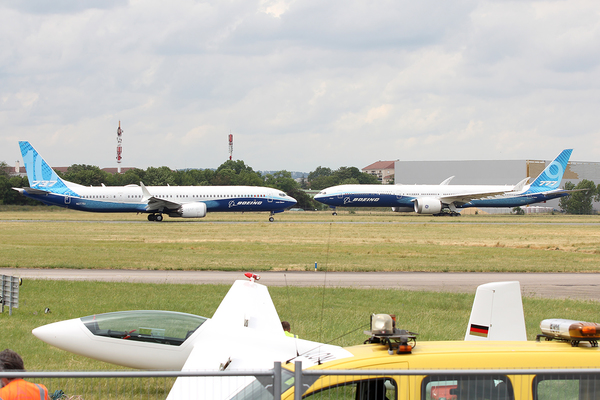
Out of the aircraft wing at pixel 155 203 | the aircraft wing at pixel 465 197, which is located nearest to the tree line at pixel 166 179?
the aircraft wing at pixel 155 203

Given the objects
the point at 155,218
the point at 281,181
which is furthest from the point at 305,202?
the point at 155,218

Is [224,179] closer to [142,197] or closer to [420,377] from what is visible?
[142,197]

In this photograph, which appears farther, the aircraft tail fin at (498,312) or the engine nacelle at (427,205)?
the engine nacelle at (427,205)

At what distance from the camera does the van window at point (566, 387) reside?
14.0ft

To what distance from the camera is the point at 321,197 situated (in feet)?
226

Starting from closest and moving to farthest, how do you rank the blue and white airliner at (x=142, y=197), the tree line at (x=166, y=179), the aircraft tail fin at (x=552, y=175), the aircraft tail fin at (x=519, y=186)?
the blue and white airliner at (x=142, y=197)
the aircraft tail fin at (x=519, y=186)
the aircraft tail fin at (x=552, y=175)
the tree line at (x=166, y=179)

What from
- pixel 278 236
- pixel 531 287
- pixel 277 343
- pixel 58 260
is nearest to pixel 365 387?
pixel 277 343

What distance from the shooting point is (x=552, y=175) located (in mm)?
73125

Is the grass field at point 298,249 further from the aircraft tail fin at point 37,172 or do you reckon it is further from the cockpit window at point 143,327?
the aircraft tail fin at point 37,172

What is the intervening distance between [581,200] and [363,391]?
11595cm

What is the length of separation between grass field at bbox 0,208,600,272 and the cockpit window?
28.3ft

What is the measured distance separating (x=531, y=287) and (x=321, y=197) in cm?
4970

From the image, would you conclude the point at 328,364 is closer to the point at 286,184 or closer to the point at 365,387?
the point at 365,387

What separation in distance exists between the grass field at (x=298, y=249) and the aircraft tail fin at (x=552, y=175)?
1076 inches
